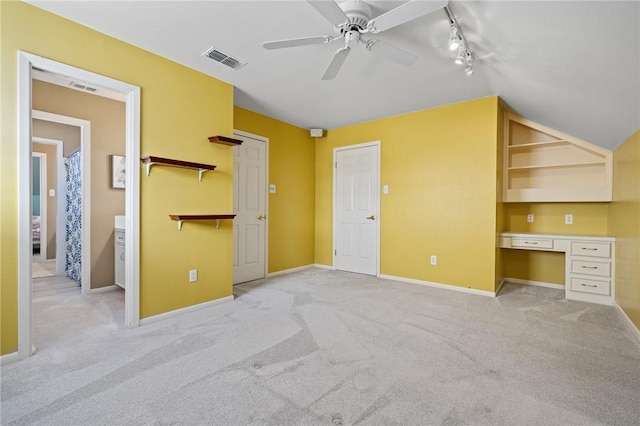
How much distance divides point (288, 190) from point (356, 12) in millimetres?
3317

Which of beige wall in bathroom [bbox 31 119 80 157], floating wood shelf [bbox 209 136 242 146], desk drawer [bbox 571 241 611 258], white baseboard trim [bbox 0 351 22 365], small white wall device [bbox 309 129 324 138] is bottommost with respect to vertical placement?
white baseboard trim [bbox 0 351 22 365]

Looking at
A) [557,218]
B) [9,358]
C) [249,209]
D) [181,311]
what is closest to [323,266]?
[249,209]

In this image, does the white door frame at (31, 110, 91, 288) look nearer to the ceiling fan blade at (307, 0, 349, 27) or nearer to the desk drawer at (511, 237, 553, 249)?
the ceiling fan blade at (307, 0, 349, 27)

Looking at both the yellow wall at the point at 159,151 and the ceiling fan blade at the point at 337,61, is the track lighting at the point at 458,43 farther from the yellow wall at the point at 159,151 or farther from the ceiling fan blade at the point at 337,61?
the yellow wall at the point at 159,151

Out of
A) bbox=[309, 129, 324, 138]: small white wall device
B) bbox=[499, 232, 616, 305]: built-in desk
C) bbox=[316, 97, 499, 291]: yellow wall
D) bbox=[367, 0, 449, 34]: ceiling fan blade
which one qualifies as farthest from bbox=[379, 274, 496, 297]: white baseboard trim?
bbox=[367, 0, 449, 34]: ceiling fan blade

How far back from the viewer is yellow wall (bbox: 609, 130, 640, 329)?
2.71 meters

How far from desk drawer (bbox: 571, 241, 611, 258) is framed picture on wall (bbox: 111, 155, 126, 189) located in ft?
19.2

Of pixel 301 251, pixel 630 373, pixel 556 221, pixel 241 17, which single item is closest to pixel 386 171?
pixel 301 251

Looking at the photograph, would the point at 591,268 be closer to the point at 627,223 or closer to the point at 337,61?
the point at 627,223

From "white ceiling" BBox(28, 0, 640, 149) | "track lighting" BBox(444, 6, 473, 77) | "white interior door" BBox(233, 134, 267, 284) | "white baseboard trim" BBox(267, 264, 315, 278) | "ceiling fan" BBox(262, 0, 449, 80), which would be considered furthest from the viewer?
"white baseboard trim" BBox(267, 264, 315, 278)

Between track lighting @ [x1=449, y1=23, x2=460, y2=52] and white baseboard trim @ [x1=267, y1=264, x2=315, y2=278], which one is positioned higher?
track lighting @ [x1=449, y1=23, x2=460, y2=52]

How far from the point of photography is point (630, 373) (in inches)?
79.2

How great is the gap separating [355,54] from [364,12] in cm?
70

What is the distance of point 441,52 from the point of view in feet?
8.74
